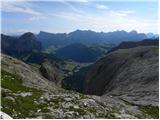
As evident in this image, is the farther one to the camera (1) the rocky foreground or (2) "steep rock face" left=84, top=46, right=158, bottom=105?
(2) "steep rock face" left=84, top=46, right=158, bottom=105

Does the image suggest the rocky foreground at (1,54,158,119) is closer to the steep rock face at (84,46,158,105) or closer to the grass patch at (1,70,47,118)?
the grass patch at (1,70,47,118)

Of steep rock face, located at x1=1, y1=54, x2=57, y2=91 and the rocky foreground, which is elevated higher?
steep rock face, located at x1=1, y1=54, x2=57, y2=91

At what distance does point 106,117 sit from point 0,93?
12.6 meters

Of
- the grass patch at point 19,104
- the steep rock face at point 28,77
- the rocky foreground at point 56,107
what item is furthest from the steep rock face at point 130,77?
the grass patch at point 19,104

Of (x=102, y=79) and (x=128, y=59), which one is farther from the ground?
(x=128, y=59)

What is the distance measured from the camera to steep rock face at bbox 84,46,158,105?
5762cm

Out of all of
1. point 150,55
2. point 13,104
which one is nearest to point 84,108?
point 13,104

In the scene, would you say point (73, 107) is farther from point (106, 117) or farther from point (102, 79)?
point (102, 79)

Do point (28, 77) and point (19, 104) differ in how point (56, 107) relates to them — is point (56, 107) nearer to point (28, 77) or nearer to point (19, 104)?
point (19, 104)

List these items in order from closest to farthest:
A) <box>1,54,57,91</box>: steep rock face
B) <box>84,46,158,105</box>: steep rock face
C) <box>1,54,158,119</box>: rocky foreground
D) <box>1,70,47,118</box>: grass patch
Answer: <box>1,70,47,118</box>: grass patch, <box>1,54,158,119</box>: rocky foreground, <box>1,54,57,91</box>: steep rock face, <box>84,46,158,105</box>: steep rock face

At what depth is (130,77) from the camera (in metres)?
76.8

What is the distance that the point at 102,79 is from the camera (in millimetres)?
106188

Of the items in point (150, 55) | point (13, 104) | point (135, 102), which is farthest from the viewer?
point (150, 55)

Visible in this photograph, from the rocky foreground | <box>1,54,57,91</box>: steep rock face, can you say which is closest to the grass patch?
the rocky foreground
